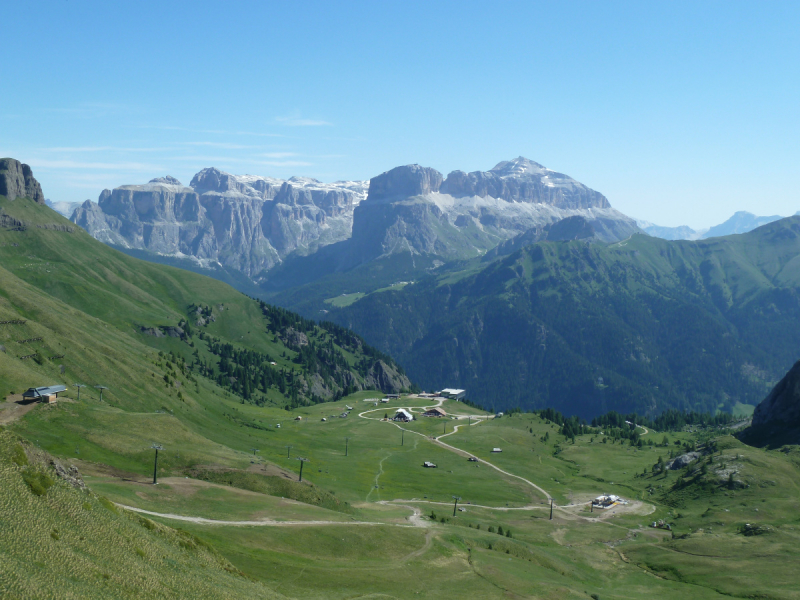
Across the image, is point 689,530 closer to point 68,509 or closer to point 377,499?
point 377,499

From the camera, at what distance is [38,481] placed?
165 feet

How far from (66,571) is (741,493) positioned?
14780 cm

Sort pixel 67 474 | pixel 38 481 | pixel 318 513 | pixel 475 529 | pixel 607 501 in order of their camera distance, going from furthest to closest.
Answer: pixel 607 501 → pixel 475 529 → pixel 318 513 → pixel 67 474 → pixel 38 481

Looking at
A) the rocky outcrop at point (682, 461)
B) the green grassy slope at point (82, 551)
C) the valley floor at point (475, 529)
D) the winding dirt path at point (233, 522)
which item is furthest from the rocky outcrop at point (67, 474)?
the rocky outcrop at point (682, 461)

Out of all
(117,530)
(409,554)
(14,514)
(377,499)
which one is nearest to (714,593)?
(409,554)

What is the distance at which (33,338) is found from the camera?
15625 centimetres

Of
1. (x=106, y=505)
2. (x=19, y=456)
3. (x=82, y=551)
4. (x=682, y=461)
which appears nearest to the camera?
(x=82, y=551)

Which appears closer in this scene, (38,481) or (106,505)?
(38,481)

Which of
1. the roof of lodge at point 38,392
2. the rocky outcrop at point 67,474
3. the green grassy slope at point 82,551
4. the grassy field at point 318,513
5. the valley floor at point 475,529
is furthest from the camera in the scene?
the roof of lodge at point 38,392

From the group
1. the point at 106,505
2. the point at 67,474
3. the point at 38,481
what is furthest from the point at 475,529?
the point at 38,481

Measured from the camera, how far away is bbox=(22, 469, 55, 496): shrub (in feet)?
162

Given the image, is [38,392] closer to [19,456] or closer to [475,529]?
[19,456]

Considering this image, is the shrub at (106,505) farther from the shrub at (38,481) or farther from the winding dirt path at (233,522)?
the winding dirt path at (233,522)

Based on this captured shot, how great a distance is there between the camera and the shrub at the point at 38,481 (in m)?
49.5
